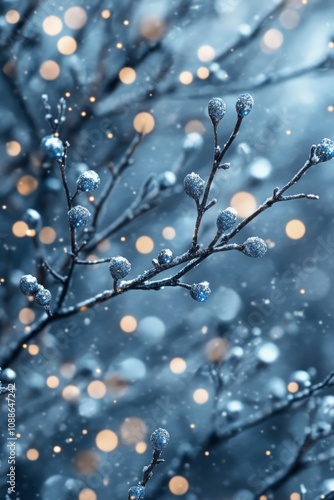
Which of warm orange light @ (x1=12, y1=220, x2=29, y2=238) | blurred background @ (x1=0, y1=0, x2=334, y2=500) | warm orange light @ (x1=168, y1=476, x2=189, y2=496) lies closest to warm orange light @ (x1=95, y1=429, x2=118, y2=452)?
blurred background @ (x1=0, y1=0, x2=334, y2=500)

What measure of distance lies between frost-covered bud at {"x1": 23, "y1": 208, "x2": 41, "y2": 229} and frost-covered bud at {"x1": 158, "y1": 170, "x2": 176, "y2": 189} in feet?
0.69

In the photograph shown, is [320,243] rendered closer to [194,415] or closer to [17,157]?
[194,415]

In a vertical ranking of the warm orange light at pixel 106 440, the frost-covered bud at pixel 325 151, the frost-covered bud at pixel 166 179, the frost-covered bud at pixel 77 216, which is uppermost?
the frost-covered bud at pixel 77 216

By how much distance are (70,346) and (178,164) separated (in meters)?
0.36

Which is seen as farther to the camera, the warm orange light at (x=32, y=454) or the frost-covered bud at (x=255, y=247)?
the warm orange light at (x=32, y=454)

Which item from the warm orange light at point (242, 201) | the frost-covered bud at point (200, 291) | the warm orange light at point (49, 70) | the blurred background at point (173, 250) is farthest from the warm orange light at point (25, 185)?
the frost-covered bud at point (200, 291)

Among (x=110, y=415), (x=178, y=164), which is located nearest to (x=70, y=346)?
(x=110, y=415)

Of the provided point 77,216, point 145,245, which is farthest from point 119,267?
point 145,245

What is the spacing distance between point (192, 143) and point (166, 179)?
0.08 metres

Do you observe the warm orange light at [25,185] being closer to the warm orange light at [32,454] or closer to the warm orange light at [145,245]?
the warm orange light at [145,245]

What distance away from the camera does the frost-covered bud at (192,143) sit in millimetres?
962

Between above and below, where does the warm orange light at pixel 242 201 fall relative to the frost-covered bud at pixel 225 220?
below

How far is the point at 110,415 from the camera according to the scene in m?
0.92

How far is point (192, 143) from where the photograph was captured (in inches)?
37.9
